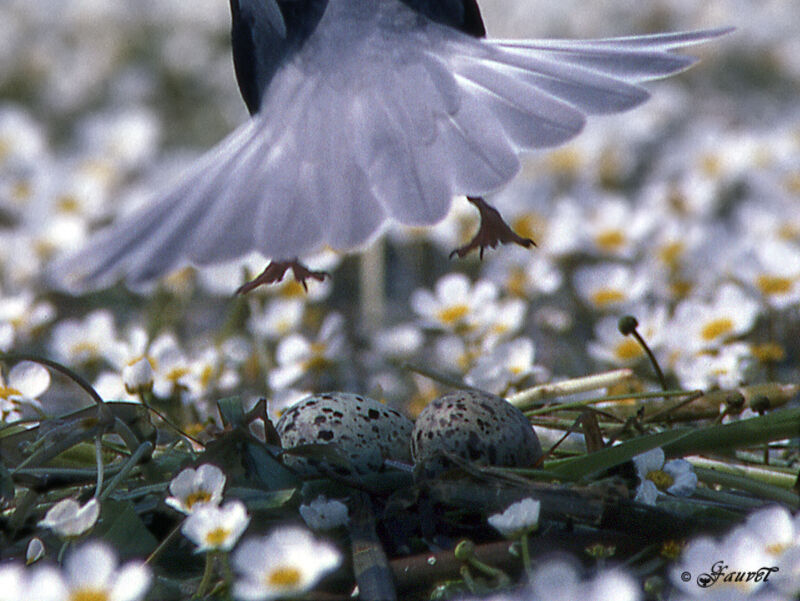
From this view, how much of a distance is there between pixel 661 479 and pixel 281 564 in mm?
417

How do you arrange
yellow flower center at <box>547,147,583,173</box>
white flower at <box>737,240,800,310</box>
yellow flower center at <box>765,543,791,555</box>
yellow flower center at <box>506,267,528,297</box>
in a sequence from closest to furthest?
yellow flower center at <box>765,543,791,555</box>
white flower at <box>737,240,800,310</box>
yellow flower center at <box>506,267,528,297</box>
yellow flower center at <box>547,147,583,173</box>

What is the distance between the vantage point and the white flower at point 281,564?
37.4 inches

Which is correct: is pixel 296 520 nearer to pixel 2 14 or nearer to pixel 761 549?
pixel 761 549

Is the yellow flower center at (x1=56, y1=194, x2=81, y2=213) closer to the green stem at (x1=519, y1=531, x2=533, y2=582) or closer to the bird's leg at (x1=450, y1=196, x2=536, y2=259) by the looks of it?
the bird's leg at (x1=450, y1=196, x2=536, y2=259)

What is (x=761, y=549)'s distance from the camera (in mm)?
1024

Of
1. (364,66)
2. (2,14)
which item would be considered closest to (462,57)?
(364,66)

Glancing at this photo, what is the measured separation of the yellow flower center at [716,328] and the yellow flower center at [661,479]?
52cm

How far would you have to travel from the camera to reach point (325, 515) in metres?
1.15

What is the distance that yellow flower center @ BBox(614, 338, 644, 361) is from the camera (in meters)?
1.71

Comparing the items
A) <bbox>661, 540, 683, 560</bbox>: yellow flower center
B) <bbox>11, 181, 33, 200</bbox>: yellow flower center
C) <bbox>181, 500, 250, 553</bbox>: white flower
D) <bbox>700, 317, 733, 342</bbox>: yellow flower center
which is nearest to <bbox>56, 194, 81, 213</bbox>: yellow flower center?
<bbox>11, 181, 33, 200</bbox>: yellow flower center

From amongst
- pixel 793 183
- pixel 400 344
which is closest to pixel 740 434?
pixel 400 344

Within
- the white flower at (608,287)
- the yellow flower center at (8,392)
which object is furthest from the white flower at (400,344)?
the yellow flower center at (8,392)

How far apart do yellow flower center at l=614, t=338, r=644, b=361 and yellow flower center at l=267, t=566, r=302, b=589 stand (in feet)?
2.78

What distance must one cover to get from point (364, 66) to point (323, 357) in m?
0.50
